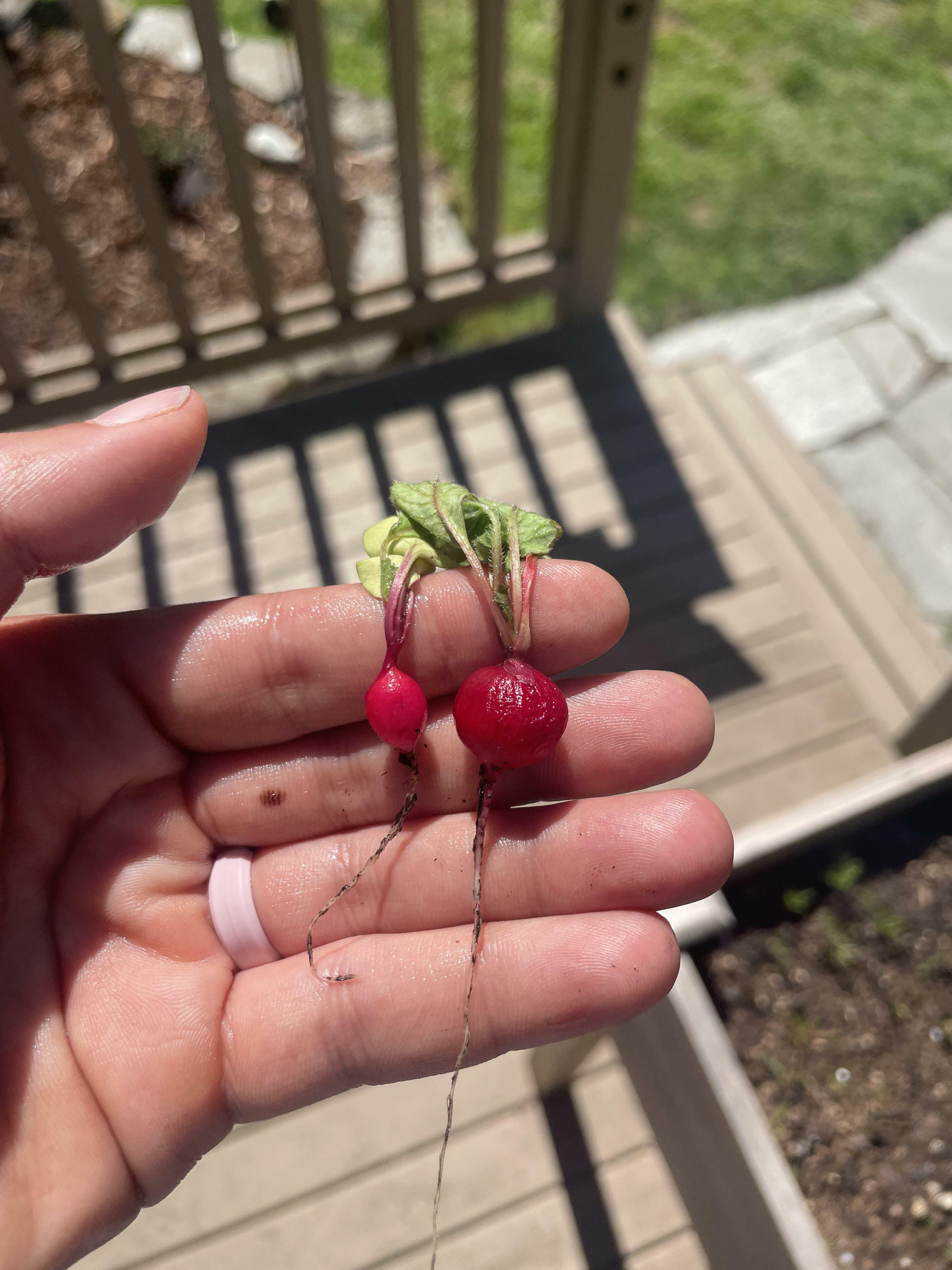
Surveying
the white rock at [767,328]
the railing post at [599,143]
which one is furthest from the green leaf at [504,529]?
the white rock at [767,328]

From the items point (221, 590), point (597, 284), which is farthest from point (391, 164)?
point (221, 590)

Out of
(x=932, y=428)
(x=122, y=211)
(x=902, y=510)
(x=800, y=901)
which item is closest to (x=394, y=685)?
(x=800, y=901)

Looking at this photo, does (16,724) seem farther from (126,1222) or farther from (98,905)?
(126,1222)

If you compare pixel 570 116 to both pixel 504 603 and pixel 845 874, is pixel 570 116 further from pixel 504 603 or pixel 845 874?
pixel 845 874

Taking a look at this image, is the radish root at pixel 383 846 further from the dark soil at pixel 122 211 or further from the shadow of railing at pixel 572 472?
the dark soil at pixel 122 211

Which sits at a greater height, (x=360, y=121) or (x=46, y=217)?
(x=46, y=217)

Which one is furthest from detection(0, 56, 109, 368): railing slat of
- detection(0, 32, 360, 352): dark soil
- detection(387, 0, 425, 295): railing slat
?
detection(0, 32, 360, 352): dark soil
